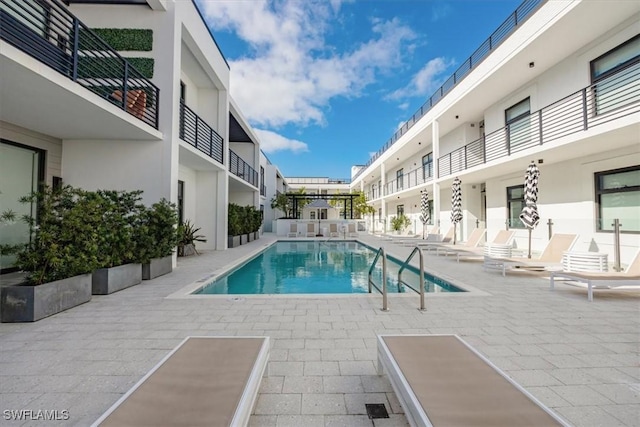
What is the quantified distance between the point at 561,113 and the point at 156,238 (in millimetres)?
11024

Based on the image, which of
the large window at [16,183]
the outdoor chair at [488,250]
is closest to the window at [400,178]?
the outdoor chair at [488,250]

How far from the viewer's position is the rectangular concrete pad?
1.39 metres

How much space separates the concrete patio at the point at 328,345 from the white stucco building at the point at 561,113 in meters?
3.75

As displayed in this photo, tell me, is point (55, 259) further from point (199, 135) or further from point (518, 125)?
point (518, 125)

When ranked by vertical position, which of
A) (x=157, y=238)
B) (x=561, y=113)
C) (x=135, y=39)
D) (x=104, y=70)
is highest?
(x=135, y=39)

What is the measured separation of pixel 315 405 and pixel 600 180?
31.9ft

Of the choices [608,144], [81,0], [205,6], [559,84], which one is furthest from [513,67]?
[81,0]

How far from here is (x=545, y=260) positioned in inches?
253

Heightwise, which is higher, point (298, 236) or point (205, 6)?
point (205, 6)

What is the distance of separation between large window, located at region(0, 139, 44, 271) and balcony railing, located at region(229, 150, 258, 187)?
25.0 ft

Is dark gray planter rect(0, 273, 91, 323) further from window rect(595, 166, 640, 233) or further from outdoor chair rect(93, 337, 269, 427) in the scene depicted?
window rect(595, 166, 640, 233)

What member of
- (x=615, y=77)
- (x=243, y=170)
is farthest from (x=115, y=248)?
(x=615, y=77)

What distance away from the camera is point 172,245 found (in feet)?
21.2

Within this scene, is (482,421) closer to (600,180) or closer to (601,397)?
(601,397)
